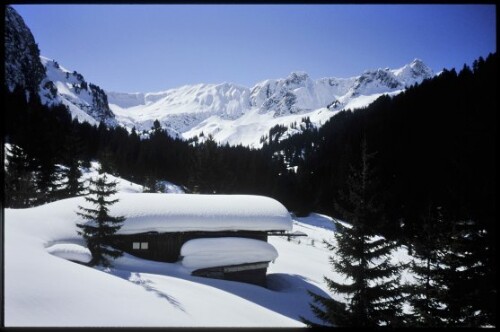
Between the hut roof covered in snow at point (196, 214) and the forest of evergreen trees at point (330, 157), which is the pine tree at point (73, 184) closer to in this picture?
the forest of evergreen trees at point (330, 157)

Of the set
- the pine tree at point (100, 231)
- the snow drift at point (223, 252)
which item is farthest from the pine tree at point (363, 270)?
the pine tree at point (100, 231)

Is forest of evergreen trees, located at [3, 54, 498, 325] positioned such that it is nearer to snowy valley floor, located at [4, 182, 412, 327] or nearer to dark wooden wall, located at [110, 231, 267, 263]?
snowy valley floor, located at [4, 182, 412, 327]

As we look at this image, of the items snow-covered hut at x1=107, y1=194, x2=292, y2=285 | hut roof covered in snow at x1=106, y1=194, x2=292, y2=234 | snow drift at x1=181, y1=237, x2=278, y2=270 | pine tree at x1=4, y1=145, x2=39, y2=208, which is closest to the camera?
snow drift at x1=181, y1=237, x2=278, y2=270

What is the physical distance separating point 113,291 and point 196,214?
11380mm

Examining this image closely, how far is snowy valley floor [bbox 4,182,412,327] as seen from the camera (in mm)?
6117

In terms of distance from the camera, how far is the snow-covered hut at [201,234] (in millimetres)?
19141

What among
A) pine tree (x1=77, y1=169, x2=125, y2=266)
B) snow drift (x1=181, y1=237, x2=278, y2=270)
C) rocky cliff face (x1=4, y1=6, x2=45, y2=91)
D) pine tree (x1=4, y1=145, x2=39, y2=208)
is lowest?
snow drift (x1=181, y1=237, x2=278, y2=270)

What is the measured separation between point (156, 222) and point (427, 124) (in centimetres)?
6501

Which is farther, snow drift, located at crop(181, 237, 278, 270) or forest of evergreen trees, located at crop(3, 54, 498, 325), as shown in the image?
forest of evergreen trees, located at crop(3, 54, 498, 325)

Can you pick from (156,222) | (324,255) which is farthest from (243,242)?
(324,255)

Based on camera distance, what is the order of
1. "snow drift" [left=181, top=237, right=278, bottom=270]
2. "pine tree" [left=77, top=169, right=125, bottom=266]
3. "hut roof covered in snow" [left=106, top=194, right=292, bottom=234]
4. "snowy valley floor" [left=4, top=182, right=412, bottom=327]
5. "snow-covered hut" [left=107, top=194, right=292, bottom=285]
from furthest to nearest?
"hut roof covered in snow" [left=106, top=194, right=292, bottom=234] < "snow-covered hut" [left=107, top=194, right=292, bottom=285] < "snow drift" [left=181, top=237, right=278, bottom=270] < "pine tree" [left=77, top=169, right=125, bottom=266] < "snowy valley floor" [left=4, top=182, right=412, bottom=327]

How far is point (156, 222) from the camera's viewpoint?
64.1 ft

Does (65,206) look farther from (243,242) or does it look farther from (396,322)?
(396,322)

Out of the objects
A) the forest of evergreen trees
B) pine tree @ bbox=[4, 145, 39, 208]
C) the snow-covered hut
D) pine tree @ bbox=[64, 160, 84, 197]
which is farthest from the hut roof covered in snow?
pine tree @ bbox=[4, 145, 39, 208]
